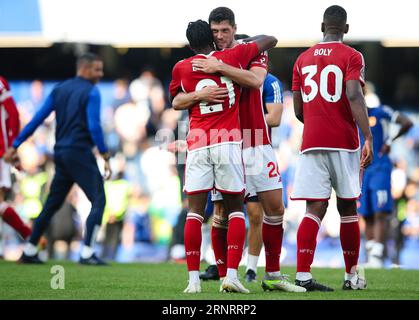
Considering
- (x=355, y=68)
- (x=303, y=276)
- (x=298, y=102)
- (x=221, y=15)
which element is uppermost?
(x=221, y=15)

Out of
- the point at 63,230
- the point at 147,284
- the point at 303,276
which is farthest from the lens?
the point at 63,230

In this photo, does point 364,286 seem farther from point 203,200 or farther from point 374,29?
point 374,29

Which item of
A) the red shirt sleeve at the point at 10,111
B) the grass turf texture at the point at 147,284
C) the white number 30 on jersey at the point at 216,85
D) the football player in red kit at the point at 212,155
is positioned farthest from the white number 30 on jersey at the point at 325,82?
the red shirt sleeve at the point at 10,111

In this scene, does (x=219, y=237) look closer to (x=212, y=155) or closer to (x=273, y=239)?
(x=273, y=239)

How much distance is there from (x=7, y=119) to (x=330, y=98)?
5.35 m

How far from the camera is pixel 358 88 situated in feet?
26.8

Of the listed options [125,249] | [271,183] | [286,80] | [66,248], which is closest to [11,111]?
[271,183]

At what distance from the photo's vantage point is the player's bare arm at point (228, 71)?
7884 mm

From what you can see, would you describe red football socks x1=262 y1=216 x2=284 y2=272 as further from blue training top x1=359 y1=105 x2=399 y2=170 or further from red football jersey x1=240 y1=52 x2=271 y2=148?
blue training top x1=359 y1=105 x2=399 y2=170

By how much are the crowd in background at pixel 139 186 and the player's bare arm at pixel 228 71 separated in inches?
370

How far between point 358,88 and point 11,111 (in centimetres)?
548

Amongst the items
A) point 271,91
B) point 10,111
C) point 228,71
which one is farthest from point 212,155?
point 10,111

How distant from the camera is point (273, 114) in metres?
9.79

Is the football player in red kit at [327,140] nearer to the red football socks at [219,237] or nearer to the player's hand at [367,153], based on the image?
the player's hand at [367,153]
